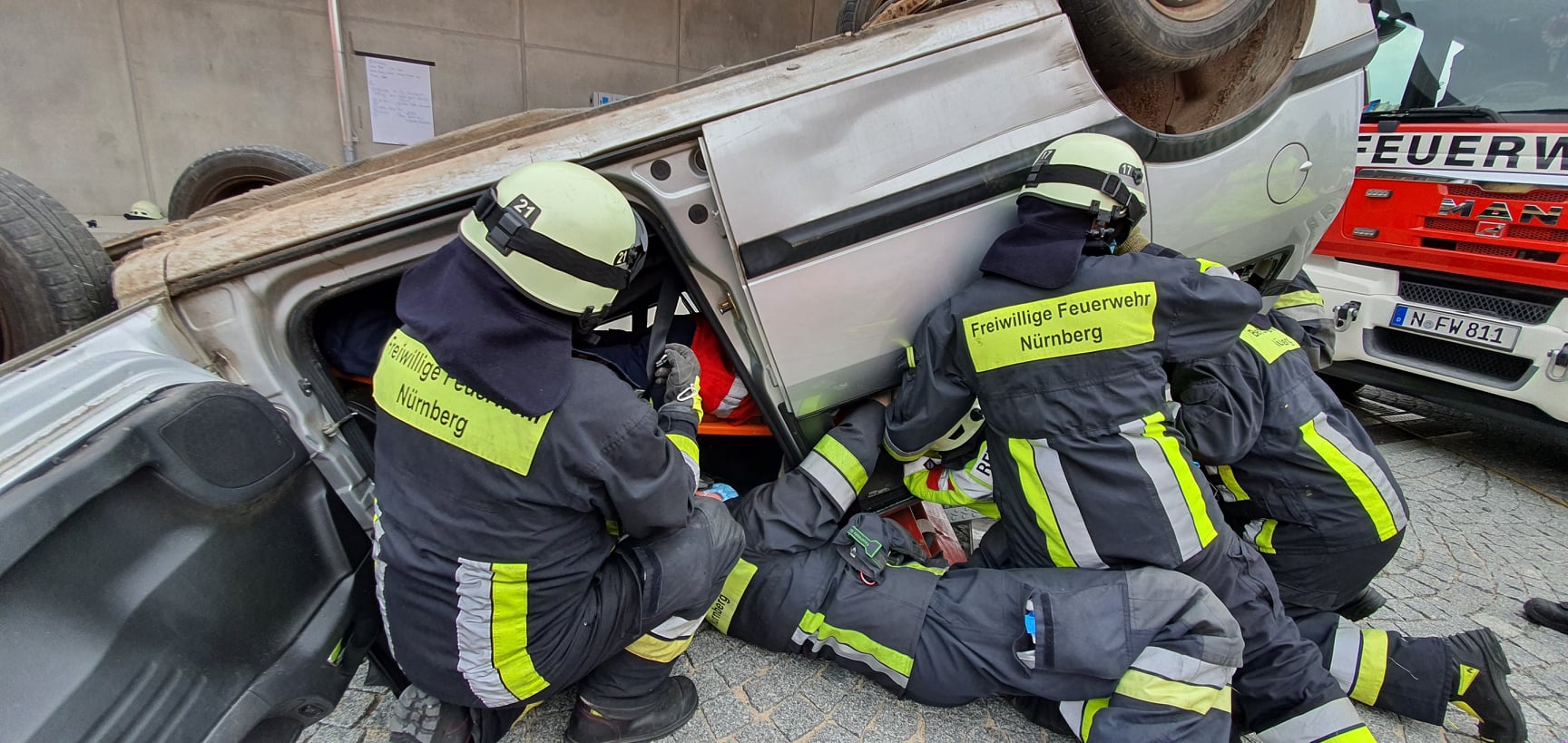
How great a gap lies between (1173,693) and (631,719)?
1267mm

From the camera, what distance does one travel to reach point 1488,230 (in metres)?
3.13

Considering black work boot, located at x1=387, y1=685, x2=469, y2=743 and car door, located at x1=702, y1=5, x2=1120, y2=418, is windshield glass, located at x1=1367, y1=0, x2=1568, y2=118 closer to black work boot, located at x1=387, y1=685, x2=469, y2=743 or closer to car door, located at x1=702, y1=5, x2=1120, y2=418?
Answer: car door, located at x1=702, y1=5, x2=1120, y2=418

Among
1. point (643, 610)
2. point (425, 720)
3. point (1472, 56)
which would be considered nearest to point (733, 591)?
point (643, 610)

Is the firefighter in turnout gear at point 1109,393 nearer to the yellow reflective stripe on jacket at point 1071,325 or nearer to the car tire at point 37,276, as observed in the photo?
the yellow reflective stripe on jacket at point 1071,325

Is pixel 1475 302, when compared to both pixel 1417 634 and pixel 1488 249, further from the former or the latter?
pixel 1417 634

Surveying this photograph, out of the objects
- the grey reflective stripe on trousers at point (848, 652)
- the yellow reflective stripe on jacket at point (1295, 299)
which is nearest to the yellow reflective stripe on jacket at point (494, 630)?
the grey reflective stripe on trousers at point (848, 652)

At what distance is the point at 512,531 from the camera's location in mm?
1354

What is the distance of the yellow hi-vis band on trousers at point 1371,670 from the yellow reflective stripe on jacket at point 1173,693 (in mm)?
637

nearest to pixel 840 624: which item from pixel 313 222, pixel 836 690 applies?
pixel 836 690

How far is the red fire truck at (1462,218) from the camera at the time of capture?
2998 mm

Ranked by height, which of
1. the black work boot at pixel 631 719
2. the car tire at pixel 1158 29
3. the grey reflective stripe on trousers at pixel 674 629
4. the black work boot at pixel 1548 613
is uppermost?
the car tire at pixel 1158 29

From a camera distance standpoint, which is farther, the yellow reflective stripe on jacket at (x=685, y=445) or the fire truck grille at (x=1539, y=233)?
the fire truck grille at (x=1539, y=233)

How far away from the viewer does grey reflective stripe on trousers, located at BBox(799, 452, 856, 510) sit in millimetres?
2002

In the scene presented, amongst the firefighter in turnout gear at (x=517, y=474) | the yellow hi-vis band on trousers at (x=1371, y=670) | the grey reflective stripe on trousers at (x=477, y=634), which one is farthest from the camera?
the yellow hi-vis band on trousers at (x=1371, y=670)
